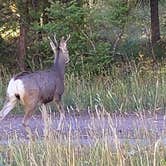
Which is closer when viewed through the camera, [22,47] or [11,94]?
[11,94]

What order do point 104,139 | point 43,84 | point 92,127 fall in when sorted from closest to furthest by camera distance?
point 104,139 < point 92,127 < point 43,84

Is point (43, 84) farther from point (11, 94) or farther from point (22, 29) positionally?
point (22, 29)

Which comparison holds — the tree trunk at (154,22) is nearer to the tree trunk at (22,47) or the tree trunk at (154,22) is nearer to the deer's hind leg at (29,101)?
the tree trunk at (22,47)

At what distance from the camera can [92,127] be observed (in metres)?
7.94

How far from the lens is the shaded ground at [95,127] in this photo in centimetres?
750

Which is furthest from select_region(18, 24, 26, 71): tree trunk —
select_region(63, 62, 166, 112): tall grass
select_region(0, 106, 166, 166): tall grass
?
select_region(0, 106, 166, 166): tall grass

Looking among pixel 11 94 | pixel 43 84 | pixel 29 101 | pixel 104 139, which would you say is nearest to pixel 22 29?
pixel 43 84

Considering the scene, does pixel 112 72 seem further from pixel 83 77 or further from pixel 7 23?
pixel 7 23

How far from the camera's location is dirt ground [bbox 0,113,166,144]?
770cm

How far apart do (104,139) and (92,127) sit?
3.49ft

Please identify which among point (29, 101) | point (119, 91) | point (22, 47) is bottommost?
point (119, 91)

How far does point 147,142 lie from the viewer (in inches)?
292

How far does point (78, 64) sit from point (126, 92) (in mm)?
3566

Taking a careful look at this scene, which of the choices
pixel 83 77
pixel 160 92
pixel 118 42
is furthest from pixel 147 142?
pixel 118 42
